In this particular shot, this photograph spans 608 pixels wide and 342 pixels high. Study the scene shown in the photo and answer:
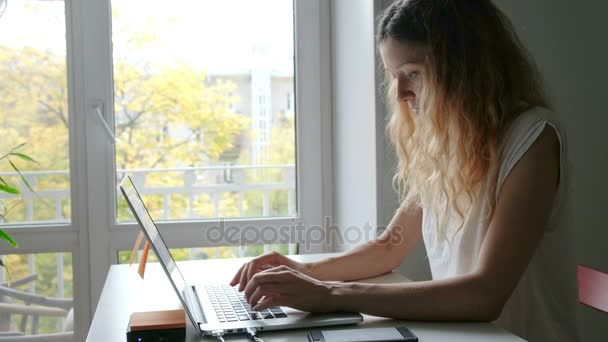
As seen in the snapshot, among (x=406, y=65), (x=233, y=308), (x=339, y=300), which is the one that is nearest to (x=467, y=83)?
(x=406, y=65)

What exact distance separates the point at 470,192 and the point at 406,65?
0.31 m

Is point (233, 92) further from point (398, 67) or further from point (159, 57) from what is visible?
point (398, 67)

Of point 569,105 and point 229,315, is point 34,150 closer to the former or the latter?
point 229,315

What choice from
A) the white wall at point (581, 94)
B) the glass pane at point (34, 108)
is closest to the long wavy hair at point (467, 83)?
the white wall at point (581, 94)

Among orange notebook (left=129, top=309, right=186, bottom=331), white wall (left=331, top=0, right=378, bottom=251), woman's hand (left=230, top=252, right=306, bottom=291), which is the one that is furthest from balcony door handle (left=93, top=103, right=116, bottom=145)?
orange notebook (left=129, top=309, right=186, bottom=331)

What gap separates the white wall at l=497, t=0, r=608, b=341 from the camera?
214cm

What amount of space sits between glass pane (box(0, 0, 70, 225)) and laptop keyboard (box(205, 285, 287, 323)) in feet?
4.22

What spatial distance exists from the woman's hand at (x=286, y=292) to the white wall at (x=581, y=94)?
1.29 metres

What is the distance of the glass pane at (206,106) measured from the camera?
2.51 metres

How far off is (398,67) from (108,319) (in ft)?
2.64

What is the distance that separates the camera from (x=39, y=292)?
8.27ft

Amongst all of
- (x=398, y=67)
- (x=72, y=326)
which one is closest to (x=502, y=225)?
(x=398, y=67)

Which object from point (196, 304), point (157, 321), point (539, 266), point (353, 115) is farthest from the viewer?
point (353, 115)

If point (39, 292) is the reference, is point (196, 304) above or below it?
above
